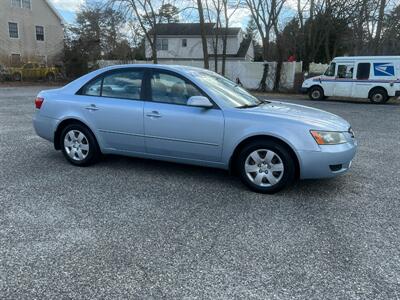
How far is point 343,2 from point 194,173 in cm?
2782

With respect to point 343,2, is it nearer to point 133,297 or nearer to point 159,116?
point 159,116

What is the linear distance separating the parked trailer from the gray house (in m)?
26.2

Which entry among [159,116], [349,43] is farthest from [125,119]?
[349,43]

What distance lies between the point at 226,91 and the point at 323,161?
167 centimetres

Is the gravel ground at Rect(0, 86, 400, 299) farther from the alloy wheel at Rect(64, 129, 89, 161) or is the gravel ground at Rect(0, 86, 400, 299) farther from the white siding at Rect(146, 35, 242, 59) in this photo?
the white siding at Rect(146, 35, 242, 59)

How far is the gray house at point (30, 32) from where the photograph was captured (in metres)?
35.3

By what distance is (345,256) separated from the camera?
10.7 feet

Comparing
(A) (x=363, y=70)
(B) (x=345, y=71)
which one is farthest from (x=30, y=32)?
(A) (x=363, y=70)

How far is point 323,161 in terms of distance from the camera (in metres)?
4.48

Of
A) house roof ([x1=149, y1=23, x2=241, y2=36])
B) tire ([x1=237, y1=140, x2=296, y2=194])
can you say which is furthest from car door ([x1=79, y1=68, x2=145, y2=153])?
house roof ([x1=149, y1=23, x2=241, y2=36])

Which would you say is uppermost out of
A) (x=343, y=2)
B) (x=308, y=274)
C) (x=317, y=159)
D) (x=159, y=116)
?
(x=343, y=2)

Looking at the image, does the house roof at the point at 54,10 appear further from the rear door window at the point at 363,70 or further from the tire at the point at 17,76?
the rear door window at the point at 363,70

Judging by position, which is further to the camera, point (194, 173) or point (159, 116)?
point (194, 173)

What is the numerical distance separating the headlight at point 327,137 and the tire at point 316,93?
17438mm
